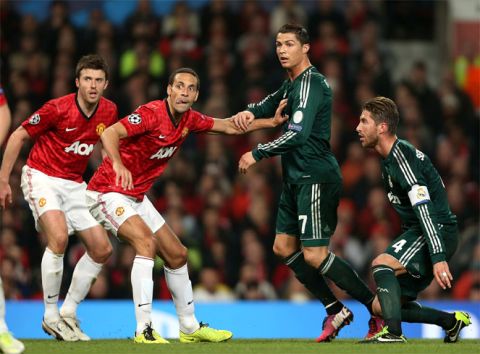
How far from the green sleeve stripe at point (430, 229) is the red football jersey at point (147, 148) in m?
1.88

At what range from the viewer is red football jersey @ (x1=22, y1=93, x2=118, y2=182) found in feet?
27.7

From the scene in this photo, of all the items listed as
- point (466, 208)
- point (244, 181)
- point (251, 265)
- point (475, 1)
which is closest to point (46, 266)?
point (251, 265)

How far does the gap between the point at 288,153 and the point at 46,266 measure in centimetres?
197

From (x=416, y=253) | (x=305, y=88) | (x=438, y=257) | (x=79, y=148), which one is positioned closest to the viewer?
(x=438, y=257)

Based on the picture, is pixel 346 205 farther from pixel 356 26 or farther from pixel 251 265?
pixel 356 26

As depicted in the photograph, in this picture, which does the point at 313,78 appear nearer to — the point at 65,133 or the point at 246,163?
the point at 246,163

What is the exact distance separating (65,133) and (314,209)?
1.97 metres

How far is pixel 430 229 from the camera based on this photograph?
7.48 m

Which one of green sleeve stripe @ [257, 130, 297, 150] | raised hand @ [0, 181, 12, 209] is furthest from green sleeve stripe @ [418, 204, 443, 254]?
raised hand @ [0, 181, 12, 209]

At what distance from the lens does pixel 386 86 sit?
1411cm

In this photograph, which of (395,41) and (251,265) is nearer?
(251,265)

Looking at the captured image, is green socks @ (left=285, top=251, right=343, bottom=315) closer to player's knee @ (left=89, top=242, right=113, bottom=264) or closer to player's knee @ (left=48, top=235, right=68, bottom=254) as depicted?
player's knee @ (left=89, top=242, right=113, bottom=264)

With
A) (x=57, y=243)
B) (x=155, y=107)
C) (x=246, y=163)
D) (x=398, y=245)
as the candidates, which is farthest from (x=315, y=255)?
(x=57, y=243)

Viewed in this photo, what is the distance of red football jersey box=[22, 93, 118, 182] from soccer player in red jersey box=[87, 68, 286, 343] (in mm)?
374
